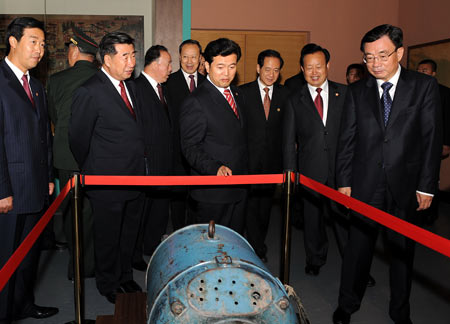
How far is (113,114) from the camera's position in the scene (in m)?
3.08

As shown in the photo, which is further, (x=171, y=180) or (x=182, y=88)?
(x=182, y=88)

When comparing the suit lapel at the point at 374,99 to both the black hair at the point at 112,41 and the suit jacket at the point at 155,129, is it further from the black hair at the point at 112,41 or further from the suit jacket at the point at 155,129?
the suit jacket at the point at 155,129

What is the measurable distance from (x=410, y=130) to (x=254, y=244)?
6.02 ft

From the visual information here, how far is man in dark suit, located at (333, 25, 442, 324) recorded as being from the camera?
8.97 feet

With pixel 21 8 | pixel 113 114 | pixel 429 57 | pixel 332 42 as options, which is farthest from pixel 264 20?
pixel 113 114

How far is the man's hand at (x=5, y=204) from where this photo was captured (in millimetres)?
2576

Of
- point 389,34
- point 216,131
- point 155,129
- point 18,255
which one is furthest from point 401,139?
point 18,255

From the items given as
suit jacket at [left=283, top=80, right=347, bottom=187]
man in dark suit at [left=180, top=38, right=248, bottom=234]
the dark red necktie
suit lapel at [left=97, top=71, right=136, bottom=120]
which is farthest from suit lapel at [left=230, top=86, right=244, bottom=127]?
the dark red necktie

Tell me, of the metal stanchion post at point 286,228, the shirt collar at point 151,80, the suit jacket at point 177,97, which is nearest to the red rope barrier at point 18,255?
the metal stanchion post at point 286,228

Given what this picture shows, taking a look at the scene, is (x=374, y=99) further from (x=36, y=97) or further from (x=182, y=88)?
(x=182, y=88)

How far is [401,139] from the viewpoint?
275cm

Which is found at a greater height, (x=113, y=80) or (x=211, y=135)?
(x=113, y=80)

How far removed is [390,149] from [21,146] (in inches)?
82.4

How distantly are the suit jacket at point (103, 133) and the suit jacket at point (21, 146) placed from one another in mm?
248
